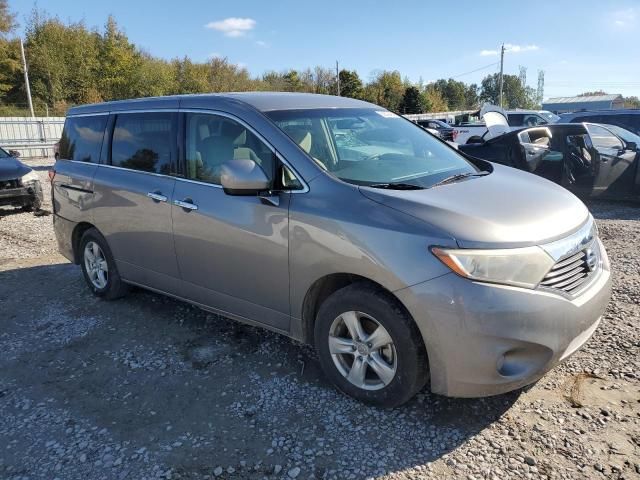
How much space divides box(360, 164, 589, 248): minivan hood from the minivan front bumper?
0.85 feet

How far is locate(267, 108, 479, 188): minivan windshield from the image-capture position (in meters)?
3.32

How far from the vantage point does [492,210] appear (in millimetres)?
2857

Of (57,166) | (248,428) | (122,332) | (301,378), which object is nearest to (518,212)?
(301,378)

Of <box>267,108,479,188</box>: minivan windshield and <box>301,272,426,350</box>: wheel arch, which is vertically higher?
<box>267,108,479,188</box>: minivan windshield

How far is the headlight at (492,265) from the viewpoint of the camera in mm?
2559

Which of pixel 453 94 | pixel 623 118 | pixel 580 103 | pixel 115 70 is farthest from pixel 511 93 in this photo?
pixel 623 118

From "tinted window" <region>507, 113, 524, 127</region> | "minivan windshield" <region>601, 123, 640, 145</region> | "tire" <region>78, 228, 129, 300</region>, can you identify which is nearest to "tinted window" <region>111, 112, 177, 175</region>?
"tire" <region>78, 228, 129, 300</region>

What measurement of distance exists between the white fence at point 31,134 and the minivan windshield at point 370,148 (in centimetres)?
2596

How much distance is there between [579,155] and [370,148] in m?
6.42

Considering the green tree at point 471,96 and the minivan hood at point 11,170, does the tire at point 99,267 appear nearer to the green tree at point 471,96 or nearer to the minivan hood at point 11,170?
the minivan hood at point 11,170

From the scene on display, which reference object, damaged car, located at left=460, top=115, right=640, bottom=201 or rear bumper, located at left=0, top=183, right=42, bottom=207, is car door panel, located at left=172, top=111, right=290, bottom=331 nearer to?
damaged car, located at left=460, top=115, right=640, bottom=201

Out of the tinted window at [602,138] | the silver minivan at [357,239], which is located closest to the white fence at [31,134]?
the silver minivan at [357,239]

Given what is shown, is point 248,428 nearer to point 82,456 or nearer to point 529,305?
point 82,456

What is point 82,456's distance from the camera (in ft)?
9.09
